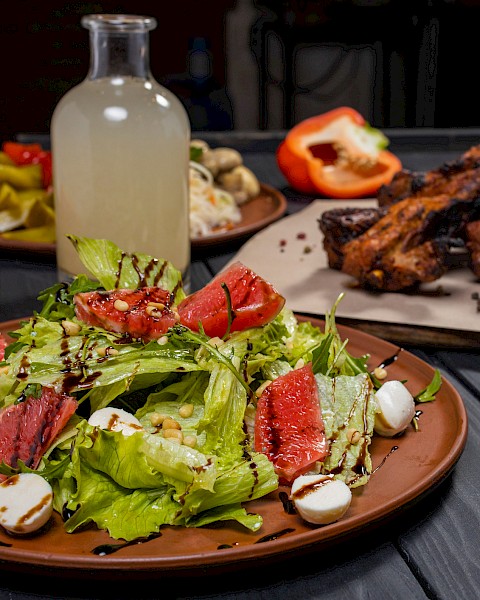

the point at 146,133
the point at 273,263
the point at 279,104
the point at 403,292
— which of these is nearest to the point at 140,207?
the point at 146,133

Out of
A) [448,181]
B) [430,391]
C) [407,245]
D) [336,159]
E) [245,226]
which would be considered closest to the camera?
[430,391]

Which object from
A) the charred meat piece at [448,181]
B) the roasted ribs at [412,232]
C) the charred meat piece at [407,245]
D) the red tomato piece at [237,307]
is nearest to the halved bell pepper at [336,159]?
the charred meat piece at [448,181]

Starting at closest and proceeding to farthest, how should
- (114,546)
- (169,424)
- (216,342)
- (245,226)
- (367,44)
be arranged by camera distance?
(114,546) → (169,424) → (216,342) → (245,226) → (367,44)

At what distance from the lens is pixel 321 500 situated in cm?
126

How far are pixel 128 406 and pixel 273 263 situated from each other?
1.35 m

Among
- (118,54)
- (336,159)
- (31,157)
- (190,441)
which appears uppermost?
(118,54)

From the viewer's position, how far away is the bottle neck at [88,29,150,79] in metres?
2.33

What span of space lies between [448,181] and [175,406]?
160 cm

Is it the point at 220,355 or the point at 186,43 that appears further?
the point at 186,43

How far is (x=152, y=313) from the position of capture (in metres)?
1.62

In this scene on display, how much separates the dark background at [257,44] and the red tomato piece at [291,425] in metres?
5.78

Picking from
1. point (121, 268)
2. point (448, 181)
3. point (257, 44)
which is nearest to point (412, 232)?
point (448, 181)

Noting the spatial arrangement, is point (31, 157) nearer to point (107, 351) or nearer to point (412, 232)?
point (412, 232)

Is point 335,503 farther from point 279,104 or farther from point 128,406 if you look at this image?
point 279,104
